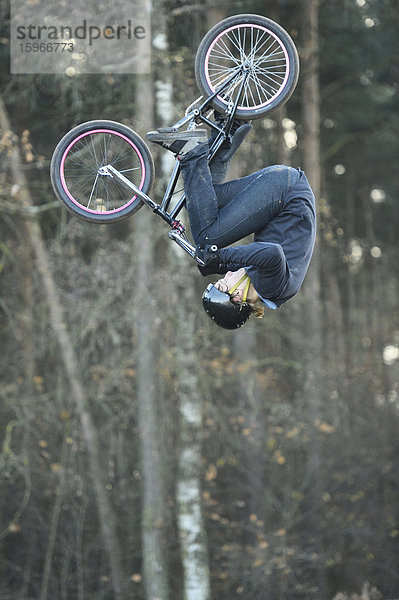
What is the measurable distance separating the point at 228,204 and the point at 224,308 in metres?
0.54

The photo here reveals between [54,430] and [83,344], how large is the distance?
1.33m

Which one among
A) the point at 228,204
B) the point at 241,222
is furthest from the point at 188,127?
the point at 241,222

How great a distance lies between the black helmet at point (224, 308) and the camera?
4324mm

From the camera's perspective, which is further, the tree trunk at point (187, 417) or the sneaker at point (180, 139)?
the tree trunk at point (187, 417)

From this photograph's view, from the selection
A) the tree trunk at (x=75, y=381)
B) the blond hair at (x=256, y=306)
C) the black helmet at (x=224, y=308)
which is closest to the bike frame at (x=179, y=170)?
the black helmet at (x=224, y=308)

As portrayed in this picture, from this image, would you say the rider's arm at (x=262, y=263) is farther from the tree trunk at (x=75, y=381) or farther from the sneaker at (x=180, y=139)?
the tree trunk at (x=75, y=381)

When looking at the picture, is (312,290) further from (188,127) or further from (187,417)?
(188,127)

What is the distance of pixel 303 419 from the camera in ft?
40.4

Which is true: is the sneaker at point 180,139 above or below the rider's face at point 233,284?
above

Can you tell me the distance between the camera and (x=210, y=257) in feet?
13.8

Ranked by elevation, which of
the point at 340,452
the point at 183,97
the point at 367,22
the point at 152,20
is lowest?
the point at 340,452

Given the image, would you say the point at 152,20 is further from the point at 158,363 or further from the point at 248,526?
the point at 248,526

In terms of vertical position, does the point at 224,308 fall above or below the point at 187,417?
above

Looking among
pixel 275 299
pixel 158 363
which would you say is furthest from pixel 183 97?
pixel 275 299
